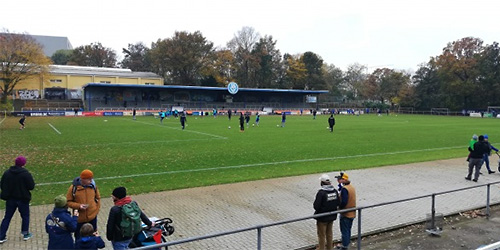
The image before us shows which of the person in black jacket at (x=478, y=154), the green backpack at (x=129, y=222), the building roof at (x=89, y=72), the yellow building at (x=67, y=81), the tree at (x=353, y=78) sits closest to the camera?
the green backpack at (x=129, y=222)

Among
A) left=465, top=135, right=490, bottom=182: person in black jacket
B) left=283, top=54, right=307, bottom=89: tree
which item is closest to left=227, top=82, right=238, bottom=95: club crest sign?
left=283, top=54, right=307, bottom=89: tree

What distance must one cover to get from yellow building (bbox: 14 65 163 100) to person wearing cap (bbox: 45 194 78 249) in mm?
71362

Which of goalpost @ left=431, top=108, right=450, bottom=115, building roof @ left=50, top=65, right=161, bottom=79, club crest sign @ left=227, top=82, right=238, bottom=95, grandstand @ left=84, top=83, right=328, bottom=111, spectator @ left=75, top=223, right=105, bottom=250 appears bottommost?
spectator @ left=75, top=223, right=105, bottom=250

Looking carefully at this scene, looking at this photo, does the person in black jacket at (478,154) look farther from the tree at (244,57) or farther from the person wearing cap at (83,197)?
the tree at (244,57)

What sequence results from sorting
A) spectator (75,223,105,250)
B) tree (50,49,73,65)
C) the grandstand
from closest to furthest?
spectator (75,223,105,250) → the grandstand → tree (50,49,73,65)

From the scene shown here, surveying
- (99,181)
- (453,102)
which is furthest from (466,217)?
(453,102)

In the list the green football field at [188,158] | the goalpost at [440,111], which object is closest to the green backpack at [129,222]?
the green football field at [188,158]

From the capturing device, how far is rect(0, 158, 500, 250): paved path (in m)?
7.03

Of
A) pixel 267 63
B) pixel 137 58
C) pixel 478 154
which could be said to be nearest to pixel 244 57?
pixel 267 63

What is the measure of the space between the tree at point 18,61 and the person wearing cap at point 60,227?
63.7m

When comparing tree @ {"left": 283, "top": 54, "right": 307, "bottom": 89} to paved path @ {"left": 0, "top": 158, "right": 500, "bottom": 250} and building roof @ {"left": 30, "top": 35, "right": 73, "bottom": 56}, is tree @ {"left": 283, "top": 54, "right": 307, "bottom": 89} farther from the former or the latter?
paved path @ {"left": 0, "top": 158, "right": 500, "bottom": 250}

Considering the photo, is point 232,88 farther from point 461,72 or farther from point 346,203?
point 346,203

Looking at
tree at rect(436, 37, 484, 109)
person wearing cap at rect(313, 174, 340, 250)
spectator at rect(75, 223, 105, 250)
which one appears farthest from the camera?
tree at rect(436, 37, 484, 109)

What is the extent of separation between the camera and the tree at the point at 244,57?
301 feet
